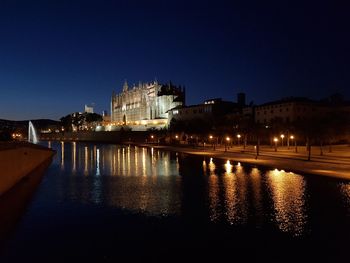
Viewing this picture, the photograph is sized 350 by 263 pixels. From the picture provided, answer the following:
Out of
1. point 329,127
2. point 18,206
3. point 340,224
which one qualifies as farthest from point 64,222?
point 329,127

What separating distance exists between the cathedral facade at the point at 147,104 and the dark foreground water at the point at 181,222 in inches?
4178

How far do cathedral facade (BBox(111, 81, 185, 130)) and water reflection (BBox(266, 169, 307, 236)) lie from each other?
102474 mm

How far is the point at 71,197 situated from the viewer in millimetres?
20219

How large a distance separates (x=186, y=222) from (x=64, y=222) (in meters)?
4.59

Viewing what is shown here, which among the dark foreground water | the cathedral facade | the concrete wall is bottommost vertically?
the dark foreground water

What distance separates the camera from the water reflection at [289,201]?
13.8m

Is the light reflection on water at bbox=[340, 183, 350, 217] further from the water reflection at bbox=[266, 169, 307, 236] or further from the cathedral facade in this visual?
the cathedral facade

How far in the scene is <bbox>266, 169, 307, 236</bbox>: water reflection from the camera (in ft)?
45.3

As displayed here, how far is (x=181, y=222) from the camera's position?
47.4 feet

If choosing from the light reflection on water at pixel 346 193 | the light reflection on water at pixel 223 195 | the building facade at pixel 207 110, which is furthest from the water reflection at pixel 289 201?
the building facade at pixel 207 110

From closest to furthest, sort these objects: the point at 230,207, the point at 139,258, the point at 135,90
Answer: the point at 139,258
the point at 230,207
the point at 135,90

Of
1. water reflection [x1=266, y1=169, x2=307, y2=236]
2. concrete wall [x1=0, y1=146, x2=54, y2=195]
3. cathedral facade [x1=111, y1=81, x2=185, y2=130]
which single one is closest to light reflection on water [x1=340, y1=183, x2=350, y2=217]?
water reflection [x1=266, y1=169, x2=307, y2=236]

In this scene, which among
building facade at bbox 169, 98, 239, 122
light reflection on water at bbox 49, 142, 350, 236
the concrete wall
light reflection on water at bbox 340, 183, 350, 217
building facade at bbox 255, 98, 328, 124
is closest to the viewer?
light reflection on water at bbox 49, 142, 350, 236

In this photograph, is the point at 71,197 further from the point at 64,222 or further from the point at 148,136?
the point at 148,136
